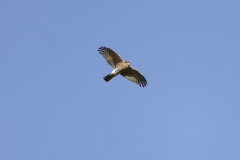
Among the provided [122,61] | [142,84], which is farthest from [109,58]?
[142,84]

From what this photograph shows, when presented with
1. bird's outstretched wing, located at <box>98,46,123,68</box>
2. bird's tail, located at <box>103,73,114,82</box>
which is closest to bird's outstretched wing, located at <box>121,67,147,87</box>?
bird's outstretched wing, located at <box>98,46,123,68</box>

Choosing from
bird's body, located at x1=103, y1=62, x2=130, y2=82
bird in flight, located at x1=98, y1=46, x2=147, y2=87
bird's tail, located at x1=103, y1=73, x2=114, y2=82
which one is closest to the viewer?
bird's tail, located at x1=103, y1=73, x2=114, y2=82

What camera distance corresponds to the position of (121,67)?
2353 centimetres

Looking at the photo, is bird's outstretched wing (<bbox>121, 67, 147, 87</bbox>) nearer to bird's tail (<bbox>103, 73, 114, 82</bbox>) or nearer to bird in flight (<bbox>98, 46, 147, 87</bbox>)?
bird in flight (<bbox>98, 46, 147, 87</bbox>)

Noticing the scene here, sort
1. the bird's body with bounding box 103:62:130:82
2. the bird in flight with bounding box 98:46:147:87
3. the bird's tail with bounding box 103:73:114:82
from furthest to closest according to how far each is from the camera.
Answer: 1. the bird in flight with bounding box 98:46:147:87
2. the bird's body with bounding box 103:62:130:82
3. the bird's tail with bounding box 103:73:114:82

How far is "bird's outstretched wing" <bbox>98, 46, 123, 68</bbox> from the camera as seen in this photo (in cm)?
2386

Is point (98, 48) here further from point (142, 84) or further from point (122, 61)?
point (142, 84)

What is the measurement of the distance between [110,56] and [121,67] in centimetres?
109

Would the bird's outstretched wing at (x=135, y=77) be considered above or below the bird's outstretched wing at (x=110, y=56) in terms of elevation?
below

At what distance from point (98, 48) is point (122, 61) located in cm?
169

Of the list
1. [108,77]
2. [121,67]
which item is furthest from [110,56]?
[108,77]

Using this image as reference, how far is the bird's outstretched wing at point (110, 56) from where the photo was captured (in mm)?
23859

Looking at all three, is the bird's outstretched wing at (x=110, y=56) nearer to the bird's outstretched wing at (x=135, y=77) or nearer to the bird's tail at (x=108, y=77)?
the bird's outstretched wing at (x=135, y=77)

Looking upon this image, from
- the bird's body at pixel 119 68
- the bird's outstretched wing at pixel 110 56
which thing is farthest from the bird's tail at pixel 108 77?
the bird's outstretched wing at pixel 110 56
